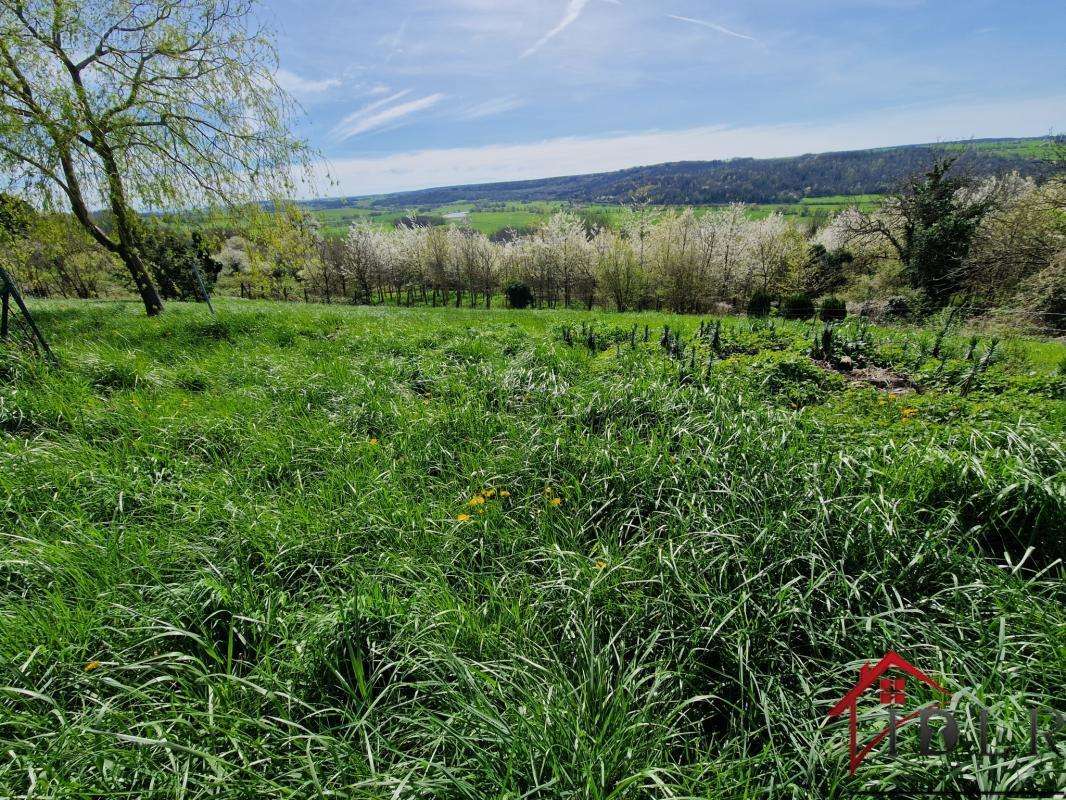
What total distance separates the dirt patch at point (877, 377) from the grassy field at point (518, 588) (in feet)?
2.41

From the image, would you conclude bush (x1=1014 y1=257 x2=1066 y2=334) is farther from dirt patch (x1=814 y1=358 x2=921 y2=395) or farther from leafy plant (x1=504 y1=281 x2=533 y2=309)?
leafy plant (x1=504 y1=281 x2=533 y2=309)

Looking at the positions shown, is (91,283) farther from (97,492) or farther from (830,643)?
(830,643)

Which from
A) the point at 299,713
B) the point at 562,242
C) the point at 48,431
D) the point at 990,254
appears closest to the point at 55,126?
the point at 48,431

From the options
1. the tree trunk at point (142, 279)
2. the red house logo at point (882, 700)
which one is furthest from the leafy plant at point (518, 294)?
the red house logo at point (882, 700)

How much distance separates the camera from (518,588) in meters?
2.67

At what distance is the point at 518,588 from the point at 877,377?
20.2 feet

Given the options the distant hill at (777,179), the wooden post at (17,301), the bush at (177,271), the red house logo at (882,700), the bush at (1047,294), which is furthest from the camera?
the distant hill at (777,179)

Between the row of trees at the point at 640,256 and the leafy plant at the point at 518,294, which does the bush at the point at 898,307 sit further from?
the leafy plant at the point at 518,294

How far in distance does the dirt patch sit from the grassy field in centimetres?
74

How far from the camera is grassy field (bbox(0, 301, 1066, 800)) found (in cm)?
165

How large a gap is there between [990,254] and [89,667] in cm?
2114

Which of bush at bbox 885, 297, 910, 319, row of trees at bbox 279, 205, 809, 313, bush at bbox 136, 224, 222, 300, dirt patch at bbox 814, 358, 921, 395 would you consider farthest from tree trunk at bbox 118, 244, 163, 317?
bush at bbox 885, 297, 910, 319

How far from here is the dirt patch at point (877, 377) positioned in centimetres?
555

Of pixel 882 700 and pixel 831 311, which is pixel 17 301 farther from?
pixel 831 311
